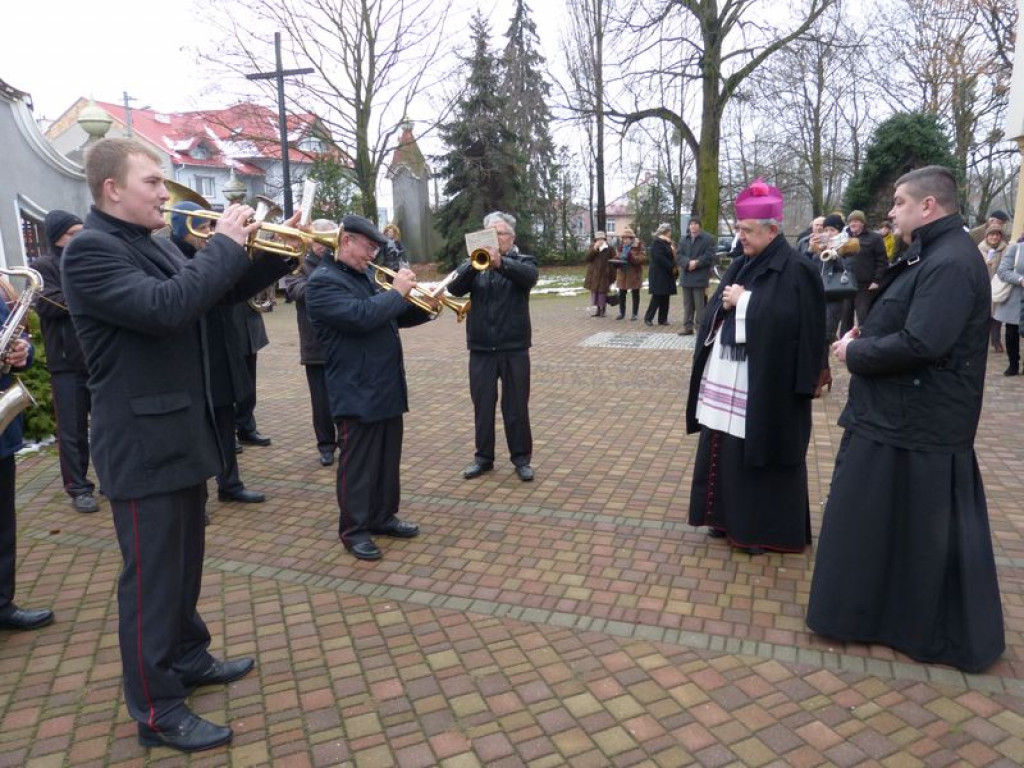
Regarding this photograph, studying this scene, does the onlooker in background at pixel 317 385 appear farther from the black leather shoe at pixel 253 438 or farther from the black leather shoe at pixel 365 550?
the black leather shoe at pixel 365 550

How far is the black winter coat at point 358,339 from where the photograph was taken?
4.23 metres

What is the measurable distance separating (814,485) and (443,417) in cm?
393

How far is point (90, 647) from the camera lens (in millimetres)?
3596

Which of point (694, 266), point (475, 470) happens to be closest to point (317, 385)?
point (475, 470)

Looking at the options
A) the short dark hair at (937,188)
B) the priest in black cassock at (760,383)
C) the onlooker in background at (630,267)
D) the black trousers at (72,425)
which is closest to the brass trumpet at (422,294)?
the priest in black cassock at (760,383)

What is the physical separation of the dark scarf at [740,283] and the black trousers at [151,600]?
2959 mm

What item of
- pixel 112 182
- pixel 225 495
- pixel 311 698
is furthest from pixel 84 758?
pixel 225 495

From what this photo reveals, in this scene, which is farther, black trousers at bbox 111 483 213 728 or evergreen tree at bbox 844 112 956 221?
evergreen tree at bbox 844 112 956 221

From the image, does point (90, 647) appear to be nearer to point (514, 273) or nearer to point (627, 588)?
point (627, 588)

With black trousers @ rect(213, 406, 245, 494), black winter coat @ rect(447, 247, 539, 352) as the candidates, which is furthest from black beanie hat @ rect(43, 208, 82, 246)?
black winter coat @ rect(447, 247, 539, 352)

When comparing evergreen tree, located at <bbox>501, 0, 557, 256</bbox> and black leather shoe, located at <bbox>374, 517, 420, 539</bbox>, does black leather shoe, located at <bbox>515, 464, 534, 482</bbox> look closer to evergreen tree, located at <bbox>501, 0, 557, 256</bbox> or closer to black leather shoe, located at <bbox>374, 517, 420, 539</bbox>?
black leather shoe, located at <bbox>374, 517, 420, 539</bbox>

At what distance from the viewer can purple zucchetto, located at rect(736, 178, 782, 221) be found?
4082 millimetres

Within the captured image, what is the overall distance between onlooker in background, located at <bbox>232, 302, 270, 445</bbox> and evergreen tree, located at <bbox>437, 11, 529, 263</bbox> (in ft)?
81.4

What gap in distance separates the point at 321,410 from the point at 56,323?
2073 mm
